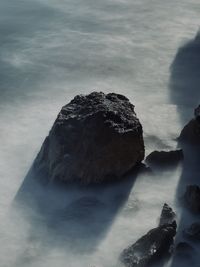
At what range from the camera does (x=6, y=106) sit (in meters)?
19.4

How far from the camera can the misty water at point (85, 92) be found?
43.2 ft

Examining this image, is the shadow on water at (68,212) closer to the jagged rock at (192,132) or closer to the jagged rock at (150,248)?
the jagged rock at (150,248)

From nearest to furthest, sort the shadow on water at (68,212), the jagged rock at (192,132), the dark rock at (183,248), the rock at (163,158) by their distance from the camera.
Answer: the dark rock at (183,248) < the shadow on water at (68,212) < the rock at (163,158) < the jagged rock at (192,132)

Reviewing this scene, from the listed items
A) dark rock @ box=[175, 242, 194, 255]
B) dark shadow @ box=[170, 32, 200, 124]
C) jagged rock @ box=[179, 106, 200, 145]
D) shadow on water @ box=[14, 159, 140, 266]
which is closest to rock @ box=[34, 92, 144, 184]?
shadow on water @ box=[14, 159, 140, 266]

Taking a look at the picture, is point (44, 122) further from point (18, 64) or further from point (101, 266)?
point (101, 266)

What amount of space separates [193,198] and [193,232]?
3.68 ft

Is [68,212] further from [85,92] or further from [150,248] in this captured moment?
[85,92]

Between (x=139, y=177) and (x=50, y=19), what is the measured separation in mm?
14752

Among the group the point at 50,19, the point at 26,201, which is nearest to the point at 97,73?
the point at 50,19

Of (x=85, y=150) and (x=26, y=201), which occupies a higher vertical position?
(x=85, y=150)

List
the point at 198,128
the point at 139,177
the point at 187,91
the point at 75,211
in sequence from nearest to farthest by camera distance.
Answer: the point at 75,211
the point at 139,177
the point at 198,128
the point at 187,91

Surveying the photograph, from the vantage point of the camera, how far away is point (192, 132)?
1644cm

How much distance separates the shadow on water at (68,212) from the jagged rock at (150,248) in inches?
35.4

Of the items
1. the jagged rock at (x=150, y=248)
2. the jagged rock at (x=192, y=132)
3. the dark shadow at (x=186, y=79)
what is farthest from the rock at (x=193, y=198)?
the dark shadow at (x=186, y=79)
